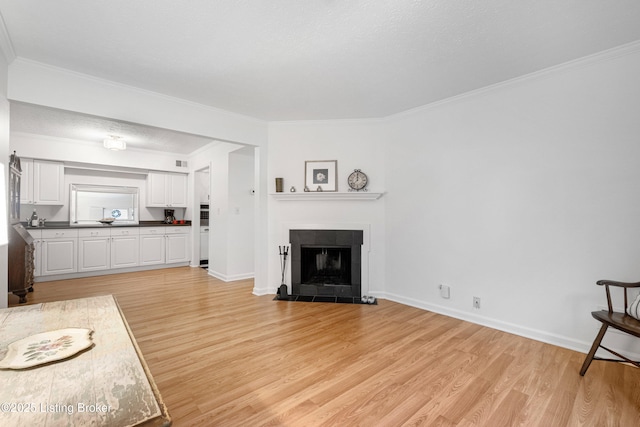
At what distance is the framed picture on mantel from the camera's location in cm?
415

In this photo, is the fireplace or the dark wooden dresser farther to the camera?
the fireplace

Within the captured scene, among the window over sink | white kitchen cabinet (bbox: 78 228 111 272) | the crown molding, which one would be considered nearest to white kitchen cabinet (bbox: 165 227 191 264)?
the window over sink

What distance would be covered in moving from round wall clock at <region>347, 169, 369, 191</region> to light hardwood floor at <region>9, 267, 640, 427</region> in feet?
5.27

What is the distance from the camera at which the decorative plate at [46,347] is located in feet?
3.21

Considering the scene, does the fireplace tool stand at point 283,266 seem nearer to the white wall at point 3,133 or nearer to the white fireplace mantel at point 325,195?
the white fireplace mantel at point 325,195

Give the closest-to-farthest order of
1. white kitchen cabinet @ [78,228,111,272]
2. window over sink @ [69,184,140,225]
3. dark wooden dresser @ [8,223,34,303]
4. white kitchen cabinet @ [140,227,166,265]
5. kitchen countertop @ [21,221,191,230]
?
1. dark wooden dresser @ [8,223,34,303]
2. kitchen countertop @ [21,221,191,230]
3. white kitchen cabinet @ [78,228,111,272]
4. window over sink @ [69,184,140,225]
5. white kitchen cabinet @ [140,227,166,265]

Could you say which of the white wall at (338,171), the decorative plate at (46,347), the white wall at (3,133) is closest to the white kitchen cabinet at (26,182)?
the white wall at (3,133)

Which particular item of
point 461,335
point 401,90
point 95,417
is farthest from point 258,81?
point 461,335

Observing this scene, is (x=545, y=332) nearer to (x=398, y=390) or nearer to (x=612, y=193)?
(x=612, y=193)

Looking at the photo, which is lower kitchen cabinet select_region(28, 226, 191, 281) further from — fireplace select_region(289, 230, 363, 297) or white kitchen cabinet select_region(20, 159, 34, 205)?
fireplace select_region(289, 230, 363, 297)

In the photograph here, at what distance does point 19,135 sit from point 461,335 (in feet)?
23.1

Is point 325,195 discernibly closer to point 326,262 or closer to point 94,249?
point 326,262

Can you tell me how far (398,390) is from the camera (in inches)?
77.3

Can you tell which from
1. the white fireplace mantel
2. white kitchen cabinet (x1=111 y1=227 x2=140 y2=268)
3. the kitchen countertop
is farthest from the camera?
white kitchen cabinet (x1=111 y1=227 x2=140 y2=268)
